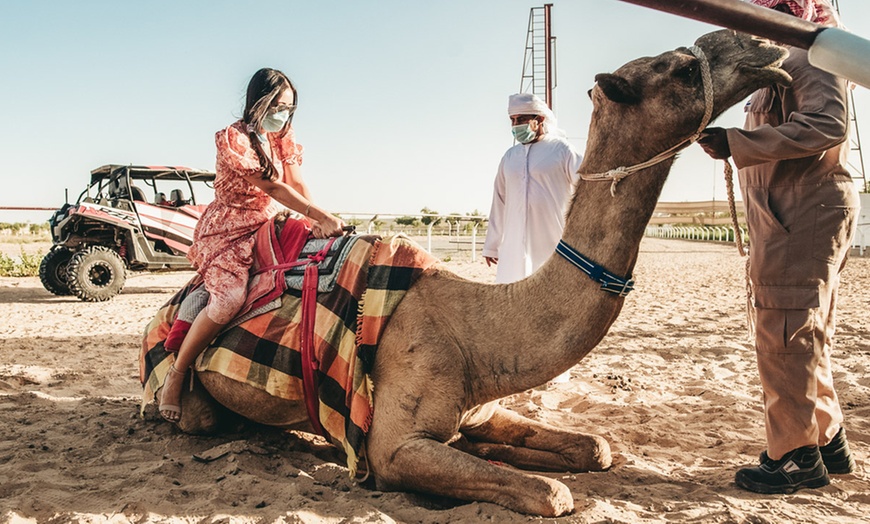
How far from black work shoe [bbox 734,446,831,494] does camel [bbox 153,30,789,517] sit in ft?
3.48

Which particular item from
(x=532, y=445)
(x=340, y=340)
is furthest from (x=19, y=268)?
(x=532, y=445)

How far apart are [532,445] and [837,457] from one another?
61.2 inches

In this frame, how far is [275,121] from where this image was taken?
3697mm

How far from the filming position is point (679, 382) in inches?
222

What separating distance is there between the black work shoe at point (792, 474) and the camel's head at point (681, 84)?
1.69m

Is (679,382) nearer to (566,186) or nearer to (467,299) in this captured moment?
(566,186)

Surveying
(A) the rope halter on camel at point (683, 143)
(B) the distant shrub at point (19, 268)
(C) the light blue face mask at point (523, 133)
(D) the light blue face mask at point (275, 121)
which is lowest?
(B) the distant shrub at point (19, 268)

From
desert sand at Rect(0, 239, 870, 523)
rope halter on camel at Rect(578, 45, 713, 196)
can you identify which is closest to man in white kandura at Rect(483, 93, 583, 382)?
desert sand at Rect(0, 239, 870, 523)

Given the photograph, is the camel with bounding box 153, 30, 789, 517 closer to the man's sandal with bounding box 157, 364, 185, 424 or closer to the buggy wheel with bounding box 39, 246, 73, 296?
the man's sandal with bounding box 157, 364, 185, 424

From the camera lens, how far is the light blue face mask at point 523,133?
527 centimetres

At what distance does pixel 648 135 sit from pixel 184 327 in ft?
8.78

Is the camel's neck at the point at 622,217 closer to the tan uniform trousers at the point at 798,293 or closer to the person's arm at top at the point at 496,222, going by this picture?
the tan uniform trousers at the point at 798,293

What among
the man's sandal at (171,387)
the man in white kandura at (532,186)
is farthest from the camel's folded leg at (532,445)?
the man in white kandura at (532,186)

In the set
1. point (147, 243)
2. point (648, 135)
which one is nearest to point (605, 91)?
point (648, 135)
